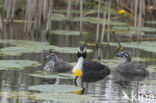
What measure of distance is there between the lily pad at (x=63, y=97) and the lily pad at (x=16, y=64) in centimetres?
241

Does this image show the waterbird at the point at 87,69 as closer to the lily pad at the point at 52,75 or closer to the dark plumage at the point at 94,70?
the dark plumage at the point at 94,70

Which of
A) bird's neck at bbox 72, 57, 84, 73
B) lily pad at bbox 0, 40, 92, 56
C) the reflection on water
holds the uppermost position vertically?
lily pad at bbox 0, 40, 92, 56

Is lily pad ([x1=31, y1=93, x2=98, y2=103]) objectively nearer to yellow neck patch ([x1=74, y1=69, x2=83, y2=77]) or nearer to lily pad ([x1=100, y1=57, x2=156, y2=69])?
yellow neck patch ([x1=74, y1=69, x2=83, y2=77])

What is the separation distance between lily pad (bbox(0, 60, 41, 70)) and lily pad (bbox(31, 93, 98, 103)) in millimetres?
2408

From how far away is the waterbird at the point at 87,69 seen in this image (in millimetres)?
11043

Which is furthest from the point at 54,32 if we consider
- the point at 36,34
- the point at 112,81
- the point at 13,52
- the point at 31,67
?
the point at 112,81

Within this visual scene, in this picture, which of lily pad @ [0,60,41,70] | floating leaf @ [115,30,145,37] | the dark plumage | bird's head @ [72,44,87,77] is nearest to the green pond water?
lily pad @ [0,60,41,70]

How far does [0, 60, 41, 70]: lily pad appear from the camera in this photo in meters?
10.9

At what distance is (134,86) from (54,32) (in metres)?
7.61

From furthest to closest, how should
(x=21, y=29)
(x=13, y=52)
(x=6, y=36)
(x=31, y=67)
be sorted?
(x=21, y=29), (x=6, y=36), (x=13, y=52), (x=31, y=67)

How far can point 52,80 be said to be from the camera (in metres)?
10.4

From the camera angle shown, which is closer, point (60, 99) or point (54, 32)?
point (60, 99)

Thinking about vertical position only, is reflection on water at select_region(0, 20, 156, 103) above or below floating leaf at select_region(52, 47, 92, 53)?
below

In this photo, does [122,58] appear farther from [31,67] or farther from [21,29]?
[21,29]
